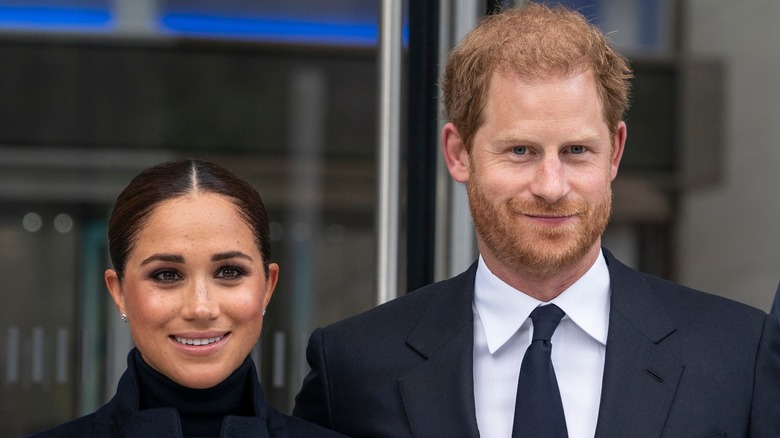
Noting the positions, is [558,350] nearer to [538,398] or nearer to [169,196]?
[538,398]

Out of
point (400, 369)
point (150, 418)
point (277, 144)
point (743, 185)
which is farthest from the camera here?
point (277, 144)

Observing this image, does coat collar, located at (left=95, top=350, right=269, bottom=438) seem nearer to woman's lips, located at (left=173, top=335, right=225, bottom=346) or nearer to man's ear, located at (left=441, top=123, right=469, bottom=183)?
woman's lips, located at (left=173, top=335, right=225, bottom=346)

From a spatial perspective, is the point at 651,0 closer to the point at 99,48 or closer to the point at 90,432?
the point at 99,48

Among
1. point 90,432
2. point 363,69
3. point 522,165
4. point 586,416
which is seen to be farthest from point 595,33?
point 363,69

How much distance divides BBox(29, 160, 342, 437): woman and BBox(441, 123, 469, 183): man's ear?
0.39 metres

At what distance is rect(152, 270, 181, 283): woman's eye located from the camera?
2.11 m

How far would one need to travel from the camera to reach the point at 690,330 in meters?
2.27

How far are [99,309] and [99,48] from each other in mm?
1116

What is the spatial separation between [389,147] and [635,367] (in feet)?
3.64

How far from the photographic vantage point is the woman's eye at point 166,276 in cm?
211

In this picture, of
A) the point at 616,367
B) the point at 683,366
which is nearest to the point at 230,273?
the point at 616,367

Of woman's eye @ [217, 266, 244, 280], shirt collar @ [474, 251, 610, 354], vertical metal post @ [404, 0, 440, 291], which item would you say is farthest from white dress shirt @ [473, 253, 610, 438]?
vertical metal post @ [404, 0, 440, 291]

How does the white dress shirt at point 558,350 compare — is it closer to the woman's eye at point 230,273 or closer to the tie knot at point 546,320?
the tie knot at point 546,320

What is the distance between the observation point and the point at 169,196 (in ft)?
7.00
